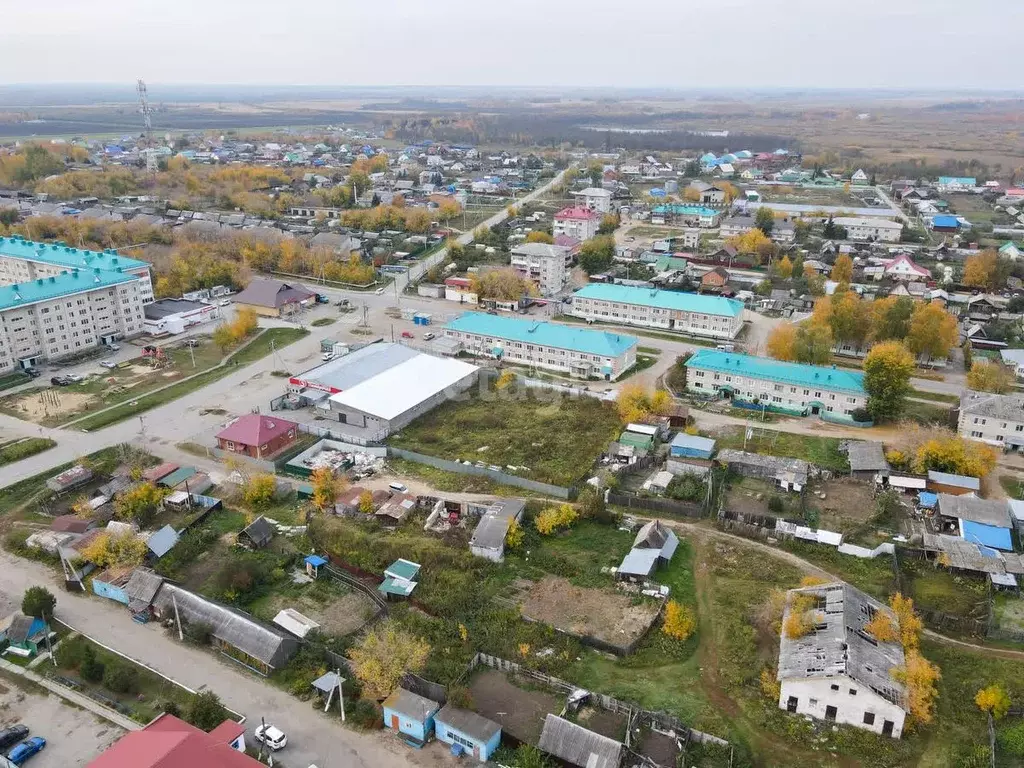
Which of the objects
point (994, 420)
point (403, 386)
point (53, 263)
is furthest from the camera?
point (53, 263)

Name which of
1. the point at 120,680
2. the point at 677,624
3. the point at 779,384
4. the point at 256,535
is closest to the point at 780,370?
the point at 779,384

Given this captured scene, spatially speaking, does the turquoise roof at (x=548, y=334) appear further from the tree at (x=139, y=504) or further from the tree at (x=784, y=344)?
the tree at (x=139, y=504)

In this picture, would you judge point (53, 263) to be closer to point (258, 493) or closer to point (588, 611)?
point (258, 493)

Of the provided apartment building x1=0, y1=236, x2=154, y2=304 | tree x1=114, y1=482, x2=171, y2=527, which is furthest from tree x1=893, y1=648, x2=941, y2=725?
apartment building x1=0, y1=236, x2=154, y2=304

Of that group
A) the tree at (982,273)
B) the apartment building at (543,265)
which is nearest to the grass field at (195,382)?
the apartment building at (543,265)

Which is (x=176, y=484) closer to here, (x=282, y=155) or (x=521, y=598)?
(x=521, y=598)

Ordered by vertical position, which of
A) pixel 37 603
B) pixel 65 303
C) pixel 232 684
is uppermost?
pixel 65 303

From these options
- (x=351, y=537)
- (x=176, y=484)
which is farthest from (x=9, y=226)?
(x=351, y=537)
